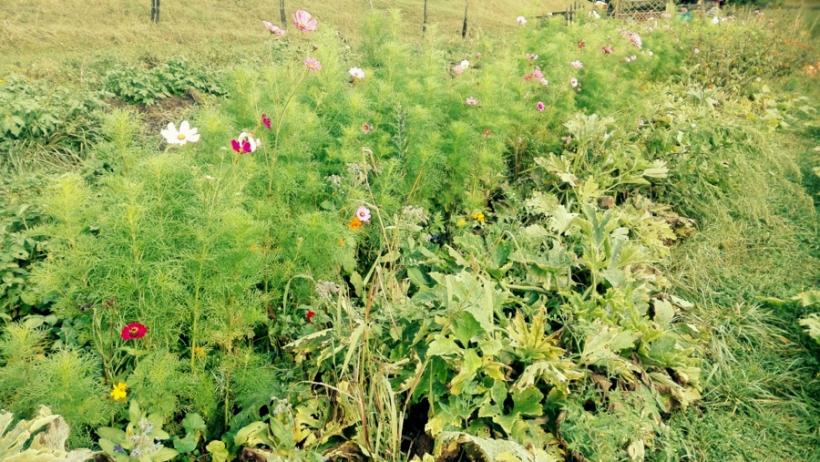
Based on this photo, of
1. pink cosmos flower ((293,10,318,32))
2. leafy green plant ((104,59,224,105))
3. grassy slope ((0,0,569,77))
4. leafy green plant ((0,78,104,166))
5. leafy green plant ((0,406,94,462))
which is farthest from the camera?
grassy slope ((0,0,569,77))

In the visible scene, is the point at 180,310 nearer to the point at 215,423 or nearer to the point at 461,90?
the point at 215,423

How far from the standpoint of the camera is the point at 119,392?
5.57ft

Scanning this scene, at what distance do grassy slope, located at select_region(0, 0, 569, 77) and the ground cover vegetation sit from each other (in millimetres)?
1968

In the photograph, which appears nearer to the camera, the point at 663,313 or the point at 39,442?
the point at 39,442

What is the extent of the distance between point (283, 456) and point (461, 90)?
2.14 meters

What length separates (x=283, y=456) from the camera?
169 cm

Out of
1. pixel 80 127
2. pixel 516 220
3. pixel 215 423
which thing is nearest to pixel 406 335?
pixel 215 423

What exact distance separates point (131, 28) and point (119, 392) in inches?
259

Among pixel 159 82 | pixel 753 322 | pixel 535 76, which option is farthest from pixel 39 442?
pixel 159 82

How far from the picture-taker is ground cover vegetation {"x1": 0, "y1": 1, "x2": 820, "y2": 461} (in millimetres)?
1739

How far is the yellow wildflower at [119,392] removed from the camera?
1.69m

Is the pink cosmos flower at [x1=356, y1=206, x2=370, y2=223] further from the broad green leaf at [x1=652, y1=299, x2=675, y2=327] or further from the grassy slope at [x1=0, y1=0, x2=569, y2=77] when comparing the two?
the grassy slope at [x1=0, y1=0, x2=569, y2=77]

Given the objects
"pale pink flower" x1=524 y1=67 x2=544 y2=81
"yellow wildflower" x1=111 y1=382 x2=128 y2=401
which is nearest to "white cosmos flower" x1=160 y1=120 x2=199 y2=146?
"yellow wildflower" x1=111 y1=382 x2=128 y2=401

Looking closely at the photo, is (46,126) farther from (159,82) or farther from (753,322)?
(753,322)
